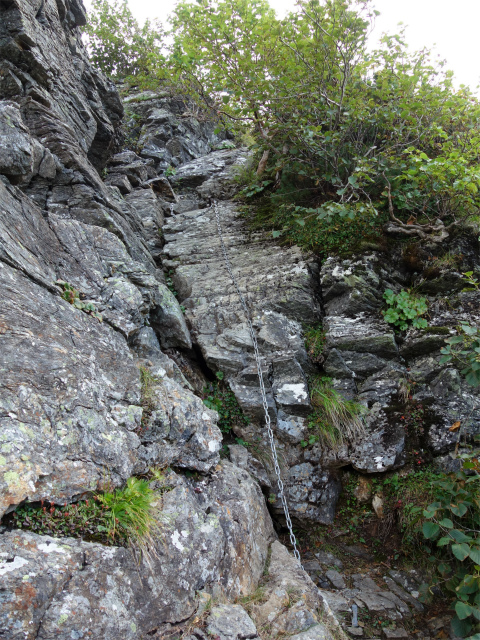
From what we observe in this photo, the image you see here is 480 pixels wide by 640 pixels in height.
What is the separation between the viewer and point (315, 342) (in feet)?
20.1

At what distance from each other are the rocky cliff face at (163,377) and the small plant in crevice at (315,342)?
0.38ft

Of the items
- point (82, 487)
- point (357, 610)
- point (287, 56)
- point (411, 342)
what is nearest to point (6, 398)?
point (82, 487)

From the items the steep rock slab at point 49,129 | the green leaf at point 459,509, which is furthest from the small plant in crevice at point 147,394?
the green leaf at point 459,509

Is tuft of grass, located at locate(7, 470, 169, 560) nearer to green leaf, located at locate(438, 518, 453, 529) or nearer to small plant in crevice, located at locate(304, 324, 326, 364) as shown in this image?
green leaf, located at locate(438, 518, 453, 529)

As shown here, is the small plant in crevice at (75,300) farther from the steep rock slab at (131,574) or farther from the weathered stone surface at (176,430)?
the steep rock slab at (131,574)

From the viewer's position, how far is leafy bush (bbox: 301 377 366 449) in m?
5.19

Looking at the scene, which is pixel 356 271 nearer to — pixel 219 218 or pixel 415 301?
pixel 415 301

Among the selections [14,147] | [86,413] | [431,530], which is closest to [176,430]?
[86,413]

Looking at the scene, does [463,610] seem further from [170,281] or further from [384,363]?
[170,281]

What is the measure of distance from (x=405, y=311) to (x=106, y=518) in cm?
510

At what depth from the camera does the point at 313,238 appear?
25.0 ft

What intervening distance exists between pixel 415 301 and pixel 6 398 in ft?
18.8

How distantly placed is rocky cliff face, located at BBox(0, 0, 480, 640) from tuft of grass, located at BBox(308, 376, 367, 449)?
0.13 m

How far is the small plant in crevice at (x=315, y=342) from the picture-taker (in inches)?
238
